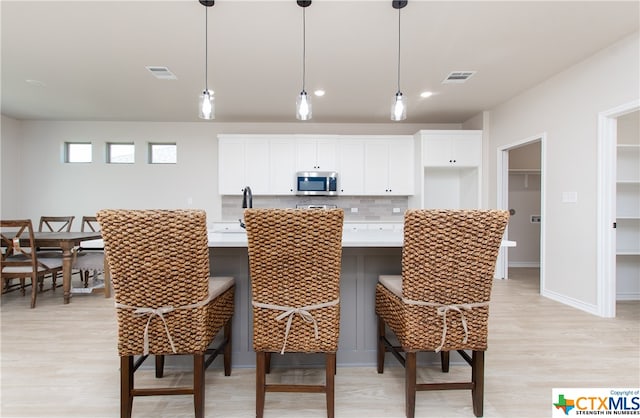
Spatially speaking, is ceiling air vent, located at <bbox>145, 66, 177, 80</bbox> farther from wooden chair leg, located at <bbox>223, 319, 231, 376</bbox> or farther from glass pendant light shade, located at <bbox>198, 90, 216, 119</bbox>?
wooden chair leg, located at <bbox>223, 319, 231, 376</bbox>

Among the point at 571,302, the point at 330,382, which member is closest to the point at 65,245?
the point at 330,382

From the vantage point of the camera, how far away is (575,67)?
3.26 metres

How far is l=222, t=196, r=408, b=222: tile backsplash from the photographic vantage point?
5.36 m

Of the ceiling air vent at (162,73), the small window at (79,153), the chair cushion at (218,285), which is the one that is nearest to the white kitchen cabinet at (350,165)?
the ceiling air vent at (162,73)

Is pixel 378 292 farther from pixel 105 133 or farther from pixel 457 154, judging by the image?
pixel 105 133

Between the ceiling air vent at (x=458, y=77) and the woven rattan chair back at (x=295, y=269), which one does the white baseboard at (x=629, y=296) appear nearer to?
the ceiling air vent at (x=458, y=77)

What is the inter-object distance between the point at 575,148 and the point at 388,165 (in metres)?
2.45

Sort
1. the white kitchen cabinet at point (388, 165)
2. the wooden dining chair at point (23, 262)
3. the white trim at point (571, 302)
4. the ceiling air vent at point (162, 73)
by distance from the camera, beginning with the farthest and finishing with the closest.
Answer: the white kitchen cabinet at point (388, 165) < the ceiling air vent at point (162, 73) < the wooden dining chair at point (23, 262) < the white trim at point (571, 302)

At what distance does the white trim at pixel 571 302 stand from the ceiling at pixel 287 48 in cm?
249

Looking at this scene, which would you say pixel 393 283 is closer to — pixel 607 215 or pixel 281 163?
pixel 607 215

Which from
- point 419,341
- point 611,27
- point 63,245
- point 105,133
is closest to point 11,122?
point 105,133

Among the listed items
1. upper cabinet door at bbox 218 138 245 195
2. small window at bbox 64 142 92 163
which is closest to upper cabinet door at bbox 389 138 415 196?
upper cabinet door at bbox 218 138 245 195

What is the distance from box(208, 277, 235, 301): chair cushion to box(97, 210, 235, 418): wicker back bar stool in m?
0.07

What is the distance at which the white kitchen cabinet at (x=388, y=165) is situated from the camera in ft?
16.9
